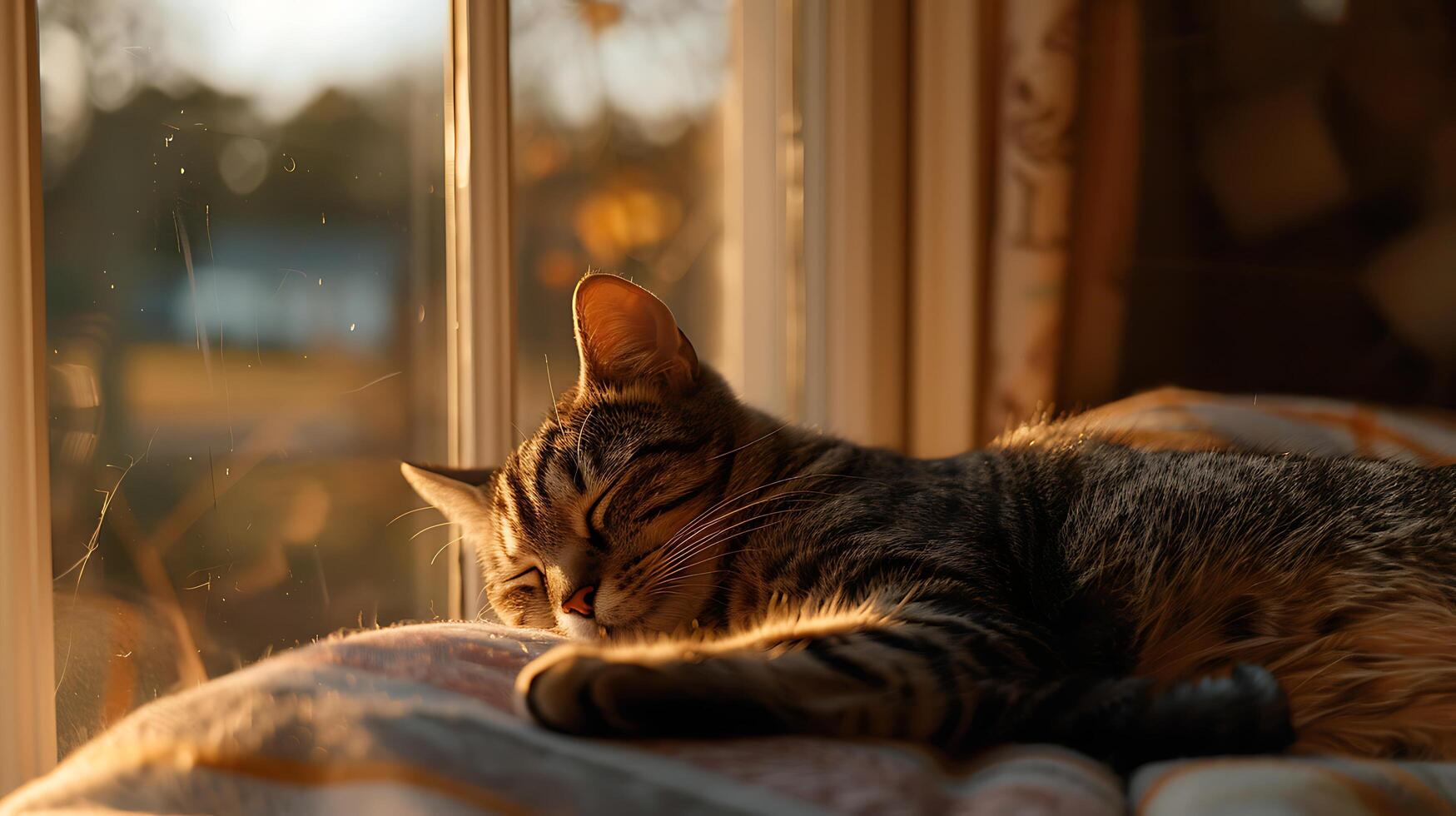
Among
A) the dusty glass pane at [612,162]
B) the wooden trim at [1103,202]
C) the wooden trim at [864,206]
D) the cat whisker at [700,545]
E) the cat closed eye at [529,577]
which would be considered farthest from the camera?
the wooden trim at [864,206]

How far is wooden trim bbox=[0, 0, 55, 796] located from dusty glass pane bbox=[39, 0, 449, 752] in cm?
4

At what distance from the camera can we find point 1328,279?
2.14 m

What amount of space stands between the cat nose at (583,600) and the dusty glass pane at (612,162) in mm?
630

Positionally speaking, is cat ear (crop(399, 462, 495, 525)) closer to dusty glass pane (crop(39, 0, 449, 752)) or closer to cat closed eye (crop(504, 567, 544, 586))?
cat closed eye (crop(504, 567, 544, 586))

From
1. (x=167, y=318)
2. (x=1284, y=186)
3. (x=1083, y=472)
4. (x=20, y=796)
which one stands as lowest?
(x=20, y=796)

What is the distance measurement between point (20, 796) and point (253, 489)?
28.1 inches

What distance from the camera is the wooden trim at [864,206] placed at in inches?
86.9

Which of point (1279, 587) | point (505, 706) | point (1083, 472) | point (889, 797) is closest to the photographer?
point (889, 797)

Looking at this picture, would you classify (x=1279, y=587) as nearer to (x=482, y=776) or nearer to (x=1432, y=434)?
(x=482, y=776)

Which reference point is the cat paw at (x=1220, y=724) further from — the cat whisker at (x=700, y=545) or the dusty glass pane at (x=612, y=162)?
the dusty glass pane at (x=612, y=162)

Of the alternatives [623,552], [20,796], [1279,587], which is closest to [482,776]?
[20,796]

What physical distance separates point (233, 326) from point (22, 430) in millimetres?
283

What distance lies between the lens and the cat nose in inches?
37.2

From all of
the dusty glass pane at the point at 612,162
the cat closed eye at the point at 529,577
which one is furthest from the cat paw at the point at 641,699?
the dusty glass pane at the point at 612,162
